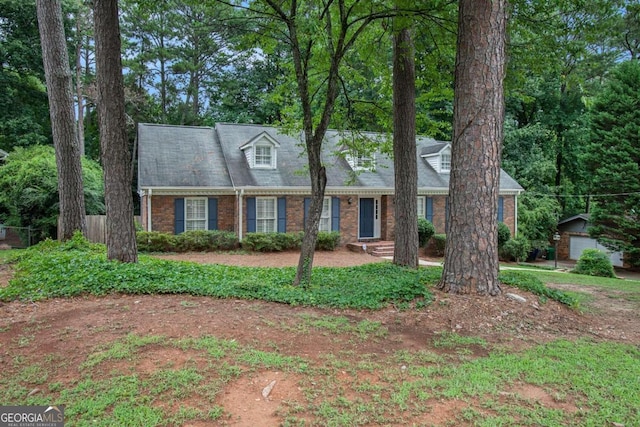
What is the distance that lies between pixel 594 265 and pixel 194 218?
1479cm

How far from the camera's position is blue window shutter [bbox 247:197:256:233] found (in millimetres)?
16219

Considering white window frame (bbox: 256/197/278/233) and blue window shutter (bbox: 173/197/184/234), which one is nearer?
blue window shutter (bbox: 173/197/184/234)

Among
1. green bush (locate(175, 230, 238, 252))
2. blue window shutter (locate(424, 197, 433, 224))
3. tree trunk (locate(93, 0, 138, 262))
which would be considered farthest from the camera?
blue window shutter (locate(424, 197, 433, 224))

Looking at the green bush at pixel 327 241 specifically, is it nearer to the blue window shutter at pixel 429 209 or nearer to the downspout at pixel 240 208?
the downspout at pixel 240 208

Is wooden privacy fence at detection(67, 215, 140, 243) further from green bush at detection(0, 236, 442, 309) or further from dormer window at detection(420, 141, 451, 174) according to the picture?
dormer window at detection(420, 141, 451, 174)

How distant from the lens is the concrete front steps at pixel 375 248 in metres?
16.4

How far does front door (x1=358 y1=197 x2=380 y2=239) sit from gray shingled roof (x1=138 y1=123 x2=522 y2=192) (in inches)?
32.7

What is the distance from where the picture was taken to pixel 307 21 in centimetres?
591

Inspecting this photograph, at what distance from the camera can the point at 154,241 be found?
14.4 m

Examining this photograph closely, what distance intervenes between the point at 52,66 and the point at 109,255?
5.49m

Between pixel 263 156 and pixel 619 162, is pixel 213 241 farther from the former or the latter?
pixel 619 162

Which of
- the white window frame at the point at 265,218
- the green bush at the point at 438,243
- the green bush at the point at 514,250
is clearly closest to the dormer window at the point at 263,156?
the white window frame at the point at 265,218

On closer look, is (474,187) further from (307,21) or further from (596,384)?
(307,21)

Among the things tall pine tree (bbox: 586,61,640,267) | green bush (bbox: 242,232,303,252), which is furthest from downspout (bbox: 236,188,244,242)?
tall pine tree (bbox: 586,61,640,267)
